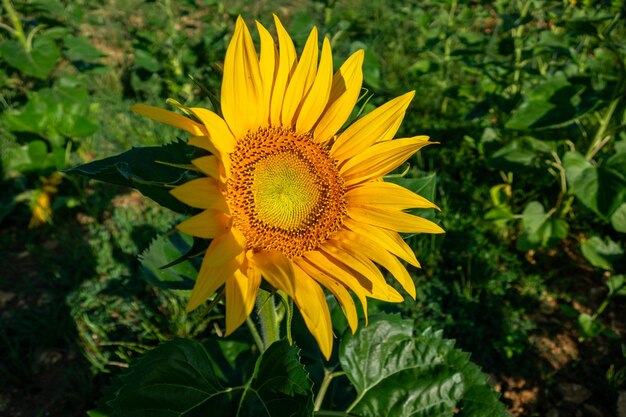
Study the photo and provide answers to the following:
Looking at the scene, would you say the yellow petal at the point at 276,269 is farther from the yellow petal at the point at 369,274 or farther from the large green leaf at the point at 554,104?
the large green leaf at the point at 554,104

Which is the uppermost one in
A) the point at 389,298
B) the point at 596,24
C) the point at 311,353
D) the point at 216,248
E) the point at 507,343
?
the point at 596,24

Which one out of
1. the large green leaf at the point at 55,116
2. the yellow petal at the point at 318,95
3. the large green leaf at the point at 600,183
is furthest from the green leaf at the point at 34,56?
the large green leaf at the point at 600,183

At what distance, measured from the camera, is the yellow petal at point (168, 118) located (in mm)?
933

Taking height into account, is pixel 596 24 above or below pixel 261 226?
above

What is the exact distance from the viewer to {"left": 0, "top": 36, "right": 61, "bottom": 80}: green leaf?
9.00ft

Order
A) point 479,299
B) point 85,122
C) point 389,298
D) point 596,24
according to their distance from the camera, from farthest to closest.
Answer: point 85,122 < point 479,299 < point 596,24 < point 389,298

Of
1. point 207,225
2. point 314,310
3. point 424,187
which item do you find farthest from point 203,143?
point 424,187

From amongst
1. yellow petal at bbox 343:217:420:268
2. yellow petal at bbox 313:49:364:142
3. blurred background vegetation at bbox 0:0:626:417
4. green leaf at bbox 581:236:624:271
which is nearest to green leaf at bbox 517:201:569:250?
blurred background vegetation at bbox 0:0:626:417

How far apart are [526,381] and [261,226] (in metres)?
1.59

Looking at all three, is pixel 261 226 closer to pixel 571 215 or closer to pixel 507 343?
pixel 507 343

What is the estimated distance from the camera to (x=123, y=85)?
418 cm

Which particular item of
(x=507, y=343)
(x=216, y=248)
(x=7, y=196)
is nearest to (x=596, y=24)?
(x=507, y=343)

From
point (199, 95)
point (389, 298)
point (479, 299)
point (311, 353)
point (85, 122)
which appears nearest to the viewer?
point (389, 298)

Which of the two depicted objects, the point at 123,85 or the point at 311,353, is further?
the point at 123,85
